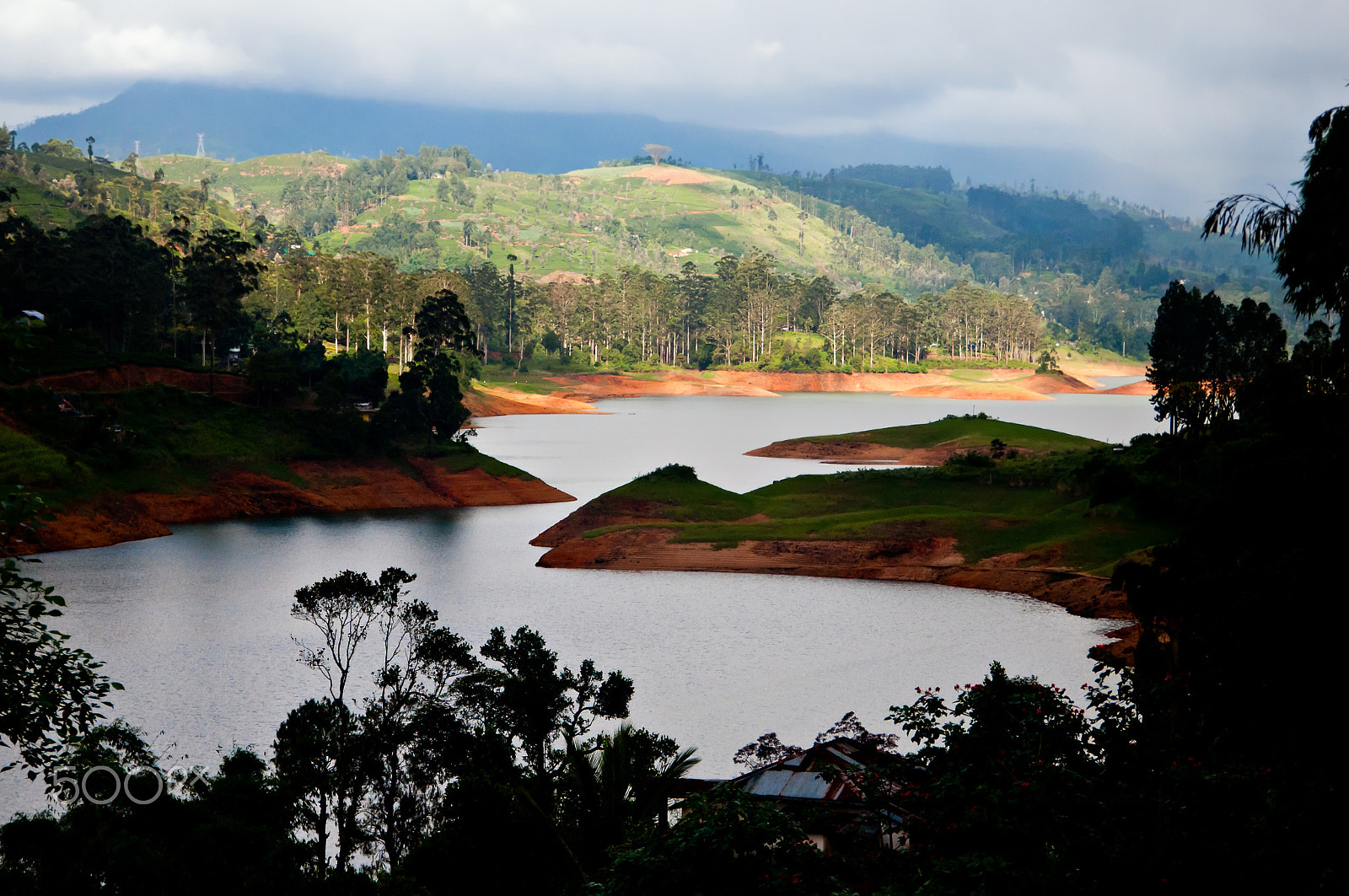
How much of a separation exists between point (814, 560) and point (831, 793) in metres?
42.5

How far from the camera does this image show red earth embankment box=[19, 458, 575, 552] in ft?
225

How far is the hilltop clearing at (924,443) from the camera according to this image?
333 feet

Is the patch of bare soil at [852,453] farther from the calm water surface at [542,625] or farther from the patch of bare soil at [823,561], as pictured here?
the patch of bare soil at [823,561]

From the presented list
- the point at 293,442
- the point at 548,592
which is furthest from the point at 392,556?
the point at 293,442

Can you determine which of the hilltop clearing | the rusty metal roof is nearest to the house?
the rusty metal roof

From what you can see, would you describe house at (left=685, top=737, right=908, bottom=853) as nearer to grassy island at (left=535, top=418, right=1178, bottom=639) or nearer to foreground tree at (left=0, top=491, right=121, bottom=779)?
foreground tree at (left=0, top=491, right=121, bottom=779)

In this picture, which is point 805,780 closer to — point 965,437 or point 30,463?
point 30,463

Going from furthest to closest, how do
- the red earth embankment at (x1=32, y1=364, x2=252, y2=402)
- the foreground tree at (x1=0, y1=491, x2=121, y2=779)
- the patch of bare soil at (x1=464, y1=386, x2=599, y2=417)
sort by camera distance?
1. the patch of bare soil at (x1=464, y1=386, x2=599, y2=417)
2. the red earth embankment at (x1=32, y1=364, x2=252, y2=402)
3. the foreground tree at (x1=0, y1=491, x2=121, y2=779)

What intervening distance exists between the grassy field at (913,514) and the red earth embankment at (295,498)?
17.7 meters

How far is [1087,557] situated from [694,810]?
44873 millimetres

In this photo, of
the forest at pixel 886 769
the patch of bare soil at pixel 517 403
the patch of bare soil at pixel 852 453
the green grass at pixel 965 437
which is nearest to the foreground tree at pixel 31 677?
the forest at pixel 886 769

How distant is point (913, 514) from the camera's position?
211 ft

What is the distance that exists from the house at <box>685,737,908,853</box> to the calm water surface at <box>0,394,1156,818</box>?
8.19 m

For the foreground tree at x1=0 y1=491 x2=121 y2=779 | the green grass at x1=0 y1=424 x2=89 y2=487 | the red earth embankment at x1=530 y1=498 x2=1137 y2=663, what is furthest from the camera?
the green grass at x1=0 y1=424 x2=89 y2=487
